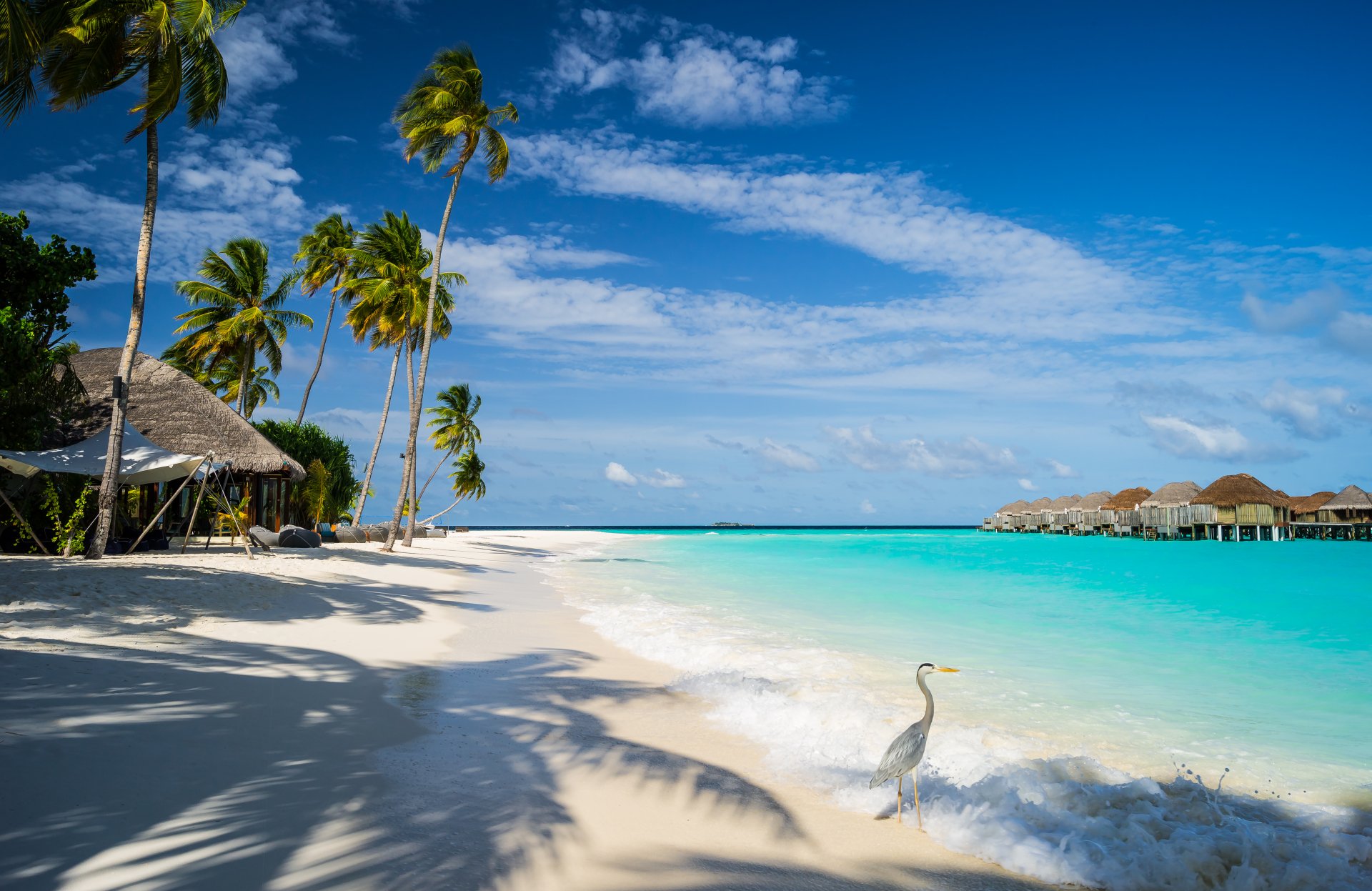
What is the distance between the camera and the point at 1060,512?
3159 inches

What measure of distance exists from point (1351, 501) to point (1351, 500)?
0.05m

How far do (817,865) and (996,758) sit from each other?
2.39 metres

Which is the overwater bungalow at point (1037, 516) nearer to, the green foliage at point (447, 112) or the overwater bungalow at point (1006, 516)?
the overwater bungalow at point (1006, 516)

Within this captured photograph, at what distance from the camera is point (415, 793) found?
3768 millimetres

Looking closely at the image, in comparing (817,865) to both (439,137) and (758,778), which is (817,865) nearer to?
(758,778)

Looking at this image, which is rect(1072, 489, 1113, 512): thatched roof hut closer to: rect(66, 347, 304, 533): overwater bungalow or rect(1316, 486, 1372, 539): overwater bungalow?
rect(1316, 486, 1372, 539): overwater bungalow

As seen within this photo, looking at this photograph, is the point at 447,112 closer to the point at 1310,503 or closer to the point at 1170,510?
the point at 1170,510

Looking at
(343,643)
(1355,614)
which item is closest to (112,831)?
(343,643)

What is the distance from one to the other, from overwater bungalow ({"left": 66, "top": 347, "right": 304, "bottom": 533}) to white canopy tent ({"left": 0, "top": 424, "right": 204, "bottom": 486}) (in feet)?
14.8

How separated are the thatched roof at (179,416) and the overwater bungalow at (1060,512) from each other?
78.7 m

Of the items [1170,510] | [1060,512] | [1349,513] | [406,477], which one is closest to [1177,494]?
[1170,510]

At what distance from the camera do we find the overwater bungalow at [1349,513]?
50.6 metres

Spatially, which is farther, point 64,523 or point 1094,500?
point 1094,500

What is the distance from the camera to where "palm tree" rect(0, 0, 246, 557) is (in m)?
11.2
